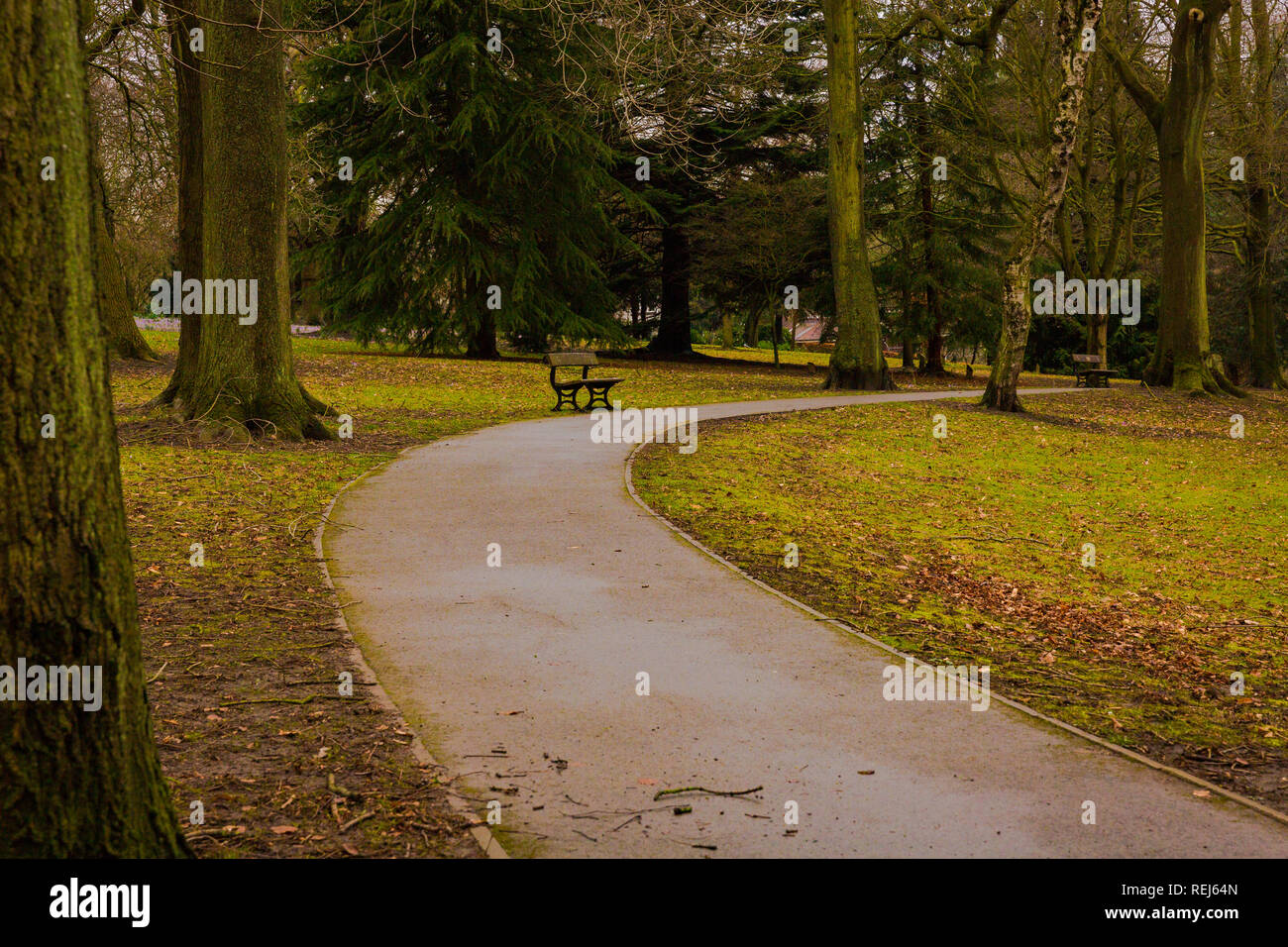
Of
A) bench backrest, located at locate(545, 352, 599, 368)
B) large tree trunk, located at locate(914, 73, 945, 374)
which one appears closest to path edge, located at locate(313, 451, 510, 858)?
bench backrest, located at locate(545, 352, 599, 368)

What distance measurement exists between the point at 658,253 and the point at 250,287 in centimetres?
3088

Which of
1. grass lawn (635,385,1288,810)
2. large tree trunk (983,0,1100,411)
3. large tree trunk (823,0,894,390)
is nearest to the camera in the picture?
grass lawn (635,385,1288,810)

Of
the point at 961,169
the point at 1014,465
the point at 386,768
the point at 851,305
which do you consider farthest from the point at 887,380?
the point at 386,768

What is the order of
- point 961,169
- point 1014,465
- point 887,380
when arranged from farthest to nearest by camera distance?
point 961,169, point 887,380, point 1014,465

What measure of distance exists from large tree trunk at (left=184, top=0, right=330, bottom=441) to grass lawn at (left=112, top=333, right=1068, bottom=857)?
2.25ft

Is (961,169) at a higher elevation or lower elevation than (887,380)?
higher

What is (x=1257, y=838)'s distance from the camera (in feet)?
15.9

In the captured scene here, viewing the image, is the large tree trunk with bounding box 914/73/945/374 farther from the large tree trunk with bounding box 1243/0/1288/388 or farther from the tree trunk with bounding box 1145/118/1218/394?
the tree trunk with bounding box 1145/118/1218/394

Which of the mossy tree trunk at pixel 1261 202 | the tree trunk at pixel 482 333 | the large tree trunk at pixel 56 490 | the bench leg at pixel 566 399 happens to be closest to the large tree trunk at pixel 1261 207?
the mossy tree trunk at pixel 1261 202

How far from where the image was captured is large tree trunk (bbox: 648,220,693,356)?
41906 millimetres

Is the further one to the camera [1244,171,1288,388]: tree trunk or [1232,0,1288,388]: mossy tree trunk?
[1244,171,1288,388]: tree trunk

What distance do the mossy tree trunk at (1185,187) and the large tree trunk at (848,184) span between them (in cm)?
728

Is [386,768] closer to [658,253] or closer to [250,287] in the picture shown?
[250,287]

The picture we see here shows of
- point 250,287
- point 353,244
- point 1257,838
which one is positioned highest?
point 353,244
